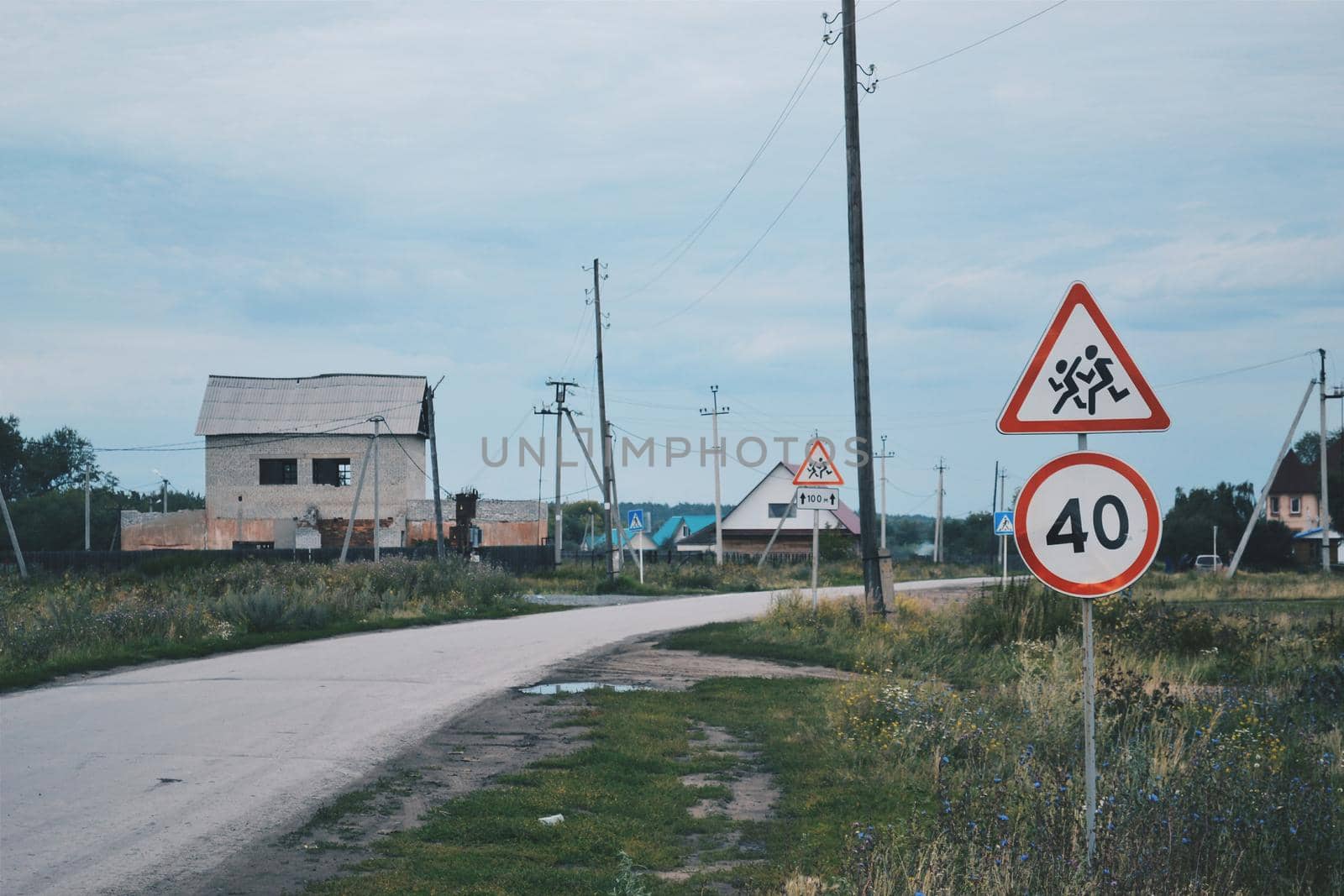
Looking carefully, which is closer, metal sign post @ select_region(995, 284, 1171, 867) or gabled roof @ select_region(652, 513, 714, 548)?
metal sign post @ select_region(995, 284, 1171, 867)

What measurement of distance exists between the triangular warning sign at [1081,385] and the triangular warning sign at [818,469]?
14.3m

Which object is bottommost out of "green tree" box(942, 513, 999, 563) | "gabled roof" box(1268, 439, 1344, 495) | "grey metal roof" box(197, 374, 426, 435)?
"green tree" box(942, 513, 999, 563)

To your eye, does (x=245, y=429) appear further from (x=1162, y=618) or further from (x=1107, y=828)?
(x=1107, y=828)

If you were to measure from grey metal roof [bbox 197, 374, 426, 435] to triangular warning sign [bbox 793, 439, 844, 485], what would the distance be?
51.0m

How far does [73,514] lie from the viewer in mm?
93062

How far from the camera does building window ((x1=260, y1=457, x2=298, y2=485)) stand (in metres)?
69.5

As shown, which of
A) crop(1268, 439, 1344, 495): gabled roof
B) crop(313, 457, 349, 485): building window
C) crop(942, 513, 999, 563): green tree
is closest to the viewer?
crop(313, 457, 349, 485): building window

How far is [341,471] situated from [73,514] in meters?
34.4

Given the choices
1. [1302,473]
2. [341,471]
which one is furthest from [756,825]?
[1302,473]

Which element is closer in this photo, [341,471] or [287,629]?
[287,629]

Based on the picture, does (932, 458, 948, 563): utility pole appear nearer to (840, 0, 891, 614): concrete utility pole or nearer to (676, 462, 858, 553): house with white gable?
(676, 462, 858, 553): house with white gable

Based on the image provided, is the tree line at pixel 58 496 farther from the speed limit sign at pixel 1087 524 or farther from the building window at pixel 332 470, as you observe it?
the speed limit sign at pixel 1087 524

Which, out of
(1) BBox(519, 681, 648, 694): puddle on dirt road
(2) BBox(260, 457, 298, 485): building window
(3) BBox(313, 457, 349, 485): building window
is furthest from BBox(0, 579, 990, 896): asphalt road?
(2) BBox(260, 457, 298, 485): building window

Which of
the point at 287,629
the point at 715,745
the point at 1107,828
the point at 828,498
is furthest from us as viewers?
the point at 287,629
